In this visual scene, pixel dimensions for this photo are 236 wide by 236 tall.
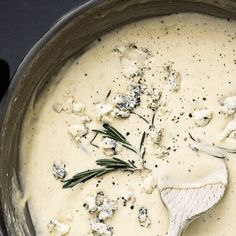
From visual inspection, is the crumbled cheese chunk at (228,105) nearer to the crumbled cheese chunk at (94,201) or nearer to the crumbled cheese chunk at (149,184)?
the crumbled cheese chunk at (149,184)

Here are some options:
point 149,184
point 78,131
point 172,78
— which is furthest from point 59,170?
point 172,78

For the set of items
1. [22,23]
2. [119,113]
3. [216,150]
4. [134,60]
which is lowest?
[216,150]

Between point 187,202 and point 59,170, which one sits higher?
point 59,170

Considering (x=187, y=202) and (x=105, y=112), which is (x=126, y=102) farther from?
(x=187, y=202)

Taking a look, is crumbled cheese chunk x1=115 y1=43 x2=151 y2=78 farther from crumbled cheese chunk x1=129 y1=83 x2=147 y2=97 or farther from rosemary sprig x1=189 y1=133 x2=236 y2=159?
rosemary sprig x1=189 y1=133 x2=236 y2=159

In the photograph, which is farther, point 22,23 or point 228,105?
point 22,23

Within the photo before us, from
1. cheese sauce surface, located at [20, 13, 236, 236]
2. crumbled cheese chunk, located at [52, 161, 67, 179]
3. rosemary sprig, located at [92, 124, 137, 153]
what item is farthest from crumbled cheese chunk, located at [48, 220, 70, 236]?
rosemary sprig, located at [92, 124, 137, 153]
